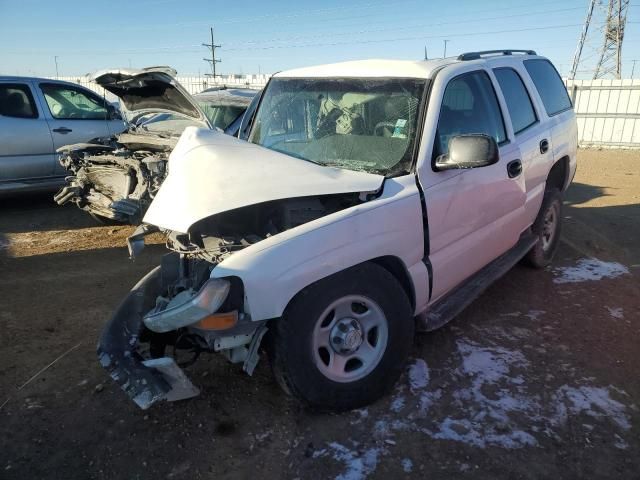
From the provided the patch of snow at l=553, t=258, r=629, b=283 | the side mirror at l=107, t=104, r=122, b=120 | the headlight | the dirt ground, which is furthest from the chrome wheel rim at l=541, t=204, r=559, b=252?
the side mirror at l=107, t=104, r=122, b=120

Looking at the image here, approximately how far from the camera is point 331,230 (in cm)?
253

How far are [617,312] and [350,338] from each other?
275 cm

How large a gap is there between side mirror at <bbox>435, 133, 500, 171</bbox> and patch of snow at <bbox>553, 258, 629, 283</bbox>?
2534 mm

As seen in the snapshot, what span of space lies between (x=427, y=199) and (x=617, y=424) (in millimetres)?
1615

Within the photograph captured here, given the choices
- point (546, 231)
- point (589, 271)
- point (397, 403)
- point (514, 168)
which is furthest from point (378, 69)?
point (589, 271)

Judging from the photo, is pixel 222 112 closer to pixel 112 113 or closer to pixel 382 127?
pixel 112 113

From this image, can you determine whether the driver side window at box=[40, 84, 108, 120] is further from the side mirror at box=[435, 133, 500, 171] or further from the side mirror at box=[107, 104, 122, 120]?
the side mirror at box=[435, 133, 500, 171]

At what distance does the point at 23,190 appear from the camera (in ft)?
24.0

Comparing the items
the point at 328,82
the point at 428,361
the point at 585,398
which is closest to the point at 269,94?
the point at 328,82

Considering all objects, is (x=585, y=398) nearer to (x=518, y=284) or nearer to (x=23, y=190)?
(x=518, y=284)

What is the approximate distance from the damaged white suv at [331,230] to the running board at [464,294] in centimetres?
1

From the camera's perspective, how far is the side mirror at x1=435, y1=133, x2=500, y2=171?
9.50ft

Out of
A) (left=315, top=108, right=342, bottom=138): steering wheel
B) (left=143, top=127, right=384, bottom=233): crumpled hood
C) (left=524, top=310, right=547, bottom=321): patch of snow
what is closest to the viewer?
(left=143, top=127, right=384, bottom=233): crumpled hood

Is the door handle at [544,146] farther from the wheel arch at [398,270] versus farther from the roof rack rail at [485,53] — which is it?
the wheel arch at [398,270]
